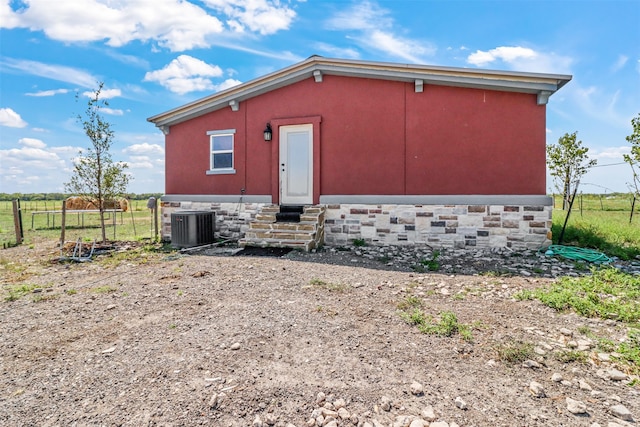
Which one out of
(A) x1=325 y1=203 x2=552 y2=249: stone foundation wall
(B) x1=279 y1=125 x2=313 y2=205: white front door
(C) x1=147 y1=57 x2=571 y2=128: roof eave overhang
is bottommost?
(A) x1=325 y1=203 x2=552 y2=249: stone foundation wall

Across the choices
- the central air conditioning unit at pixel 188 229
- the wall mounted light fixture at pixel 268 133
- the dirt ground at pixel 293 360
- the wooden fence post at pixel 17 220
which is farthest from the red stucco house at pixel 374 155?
the wooden fence post at pixel 17 220

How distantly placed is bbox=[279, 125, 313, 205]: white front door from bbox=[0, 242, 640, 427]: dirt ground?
14.6ft

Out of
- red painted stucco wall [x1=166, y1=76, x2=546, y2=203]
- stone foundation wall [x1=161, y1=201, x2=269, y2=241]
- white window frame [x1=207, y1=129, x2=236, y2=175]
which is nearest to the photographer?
red painted stucco wall [x1=166, y1=76, x2=546, y2=203]

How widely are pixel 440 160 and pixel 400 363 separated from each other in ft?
20.6

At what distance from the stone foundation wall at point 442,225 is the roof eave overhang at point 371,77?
2733 mm

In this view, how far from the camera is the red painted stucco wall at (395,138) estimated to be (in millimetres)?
7742

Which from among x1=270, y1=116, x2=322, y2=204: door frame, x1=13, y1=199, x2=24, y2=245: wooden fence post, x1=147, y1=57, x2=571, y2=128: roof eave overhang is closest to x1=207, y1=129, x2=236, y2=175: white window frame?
x1=147, y1=57, x2=571, y2=128: roof eave overhang

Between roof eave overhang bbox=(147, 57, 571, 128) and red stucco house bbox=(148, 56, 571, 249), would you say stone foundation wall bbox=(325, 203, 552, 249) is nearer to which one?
red stucco house bbox=(148, 56, 571, 249)

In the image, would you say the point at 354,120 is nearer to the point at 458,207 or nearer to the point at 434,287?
the point at 458,207

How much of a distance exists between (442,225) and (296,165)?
164 inches

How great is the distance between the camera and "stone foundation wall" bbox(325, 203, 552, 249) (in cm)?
762

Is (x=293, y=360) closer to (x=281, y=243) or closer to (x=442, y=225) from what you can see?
(x=281, y=243)

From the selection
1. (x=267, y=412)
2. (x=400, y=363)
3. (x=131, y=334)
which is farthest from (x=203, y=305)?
(x=400, y=363)

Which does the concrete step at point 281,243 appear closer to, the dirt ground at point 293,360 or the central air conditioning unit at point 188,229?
the central air conditioning unit at point 188,229
